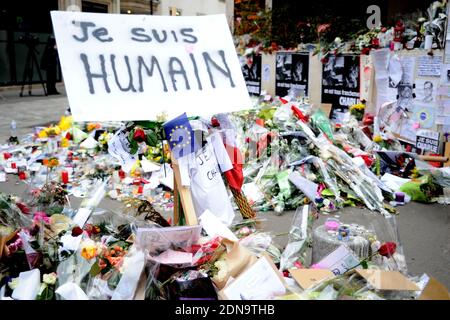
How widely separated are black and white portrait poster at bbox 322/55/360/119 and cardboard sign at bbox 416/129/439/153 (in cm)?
199

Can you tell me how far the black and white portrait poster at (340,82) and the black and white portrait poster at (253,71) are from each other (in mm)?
2553

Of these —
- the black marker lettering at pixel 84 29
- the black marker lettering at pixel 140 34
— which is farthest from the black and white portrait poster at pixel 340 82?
the black marker lettering at pixel 84 29

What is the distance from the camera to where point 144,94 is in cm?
253

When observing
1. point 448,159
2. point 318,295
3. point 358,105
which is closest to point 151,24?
point 318,295

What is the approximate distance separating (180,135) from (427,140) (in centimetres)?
508

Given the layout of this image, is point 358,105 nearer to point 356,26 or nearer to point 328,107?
point 328,107

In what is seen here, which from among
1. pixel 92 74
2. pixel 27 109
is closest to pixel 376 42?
pixel 92 74

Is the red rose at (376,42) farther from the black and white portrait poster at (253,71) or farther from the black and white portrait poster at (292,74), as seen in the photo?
the black and white portrait poster at (253,71)

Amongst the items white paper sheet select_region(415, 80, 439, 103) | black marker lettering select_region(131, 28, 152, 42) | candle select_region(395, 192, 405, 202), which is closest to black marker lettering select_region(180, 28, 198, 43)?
black marker lettering select_region(131, 28, 152, 42)

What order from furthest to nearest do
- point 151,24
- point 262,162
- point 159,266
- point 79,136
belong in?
point 79,136
point 262,162
point 151,24
point 159,266

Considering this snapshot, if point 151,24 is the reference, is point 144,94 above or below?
below

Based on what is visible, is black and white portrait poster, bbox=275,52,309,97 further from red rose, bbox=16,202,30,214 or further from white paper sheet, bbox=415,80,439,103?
red rose, bbox=16,202,30,214

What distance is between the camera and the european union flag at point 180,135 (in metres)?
2.54

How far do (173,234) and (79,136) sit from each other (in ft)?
17.9
